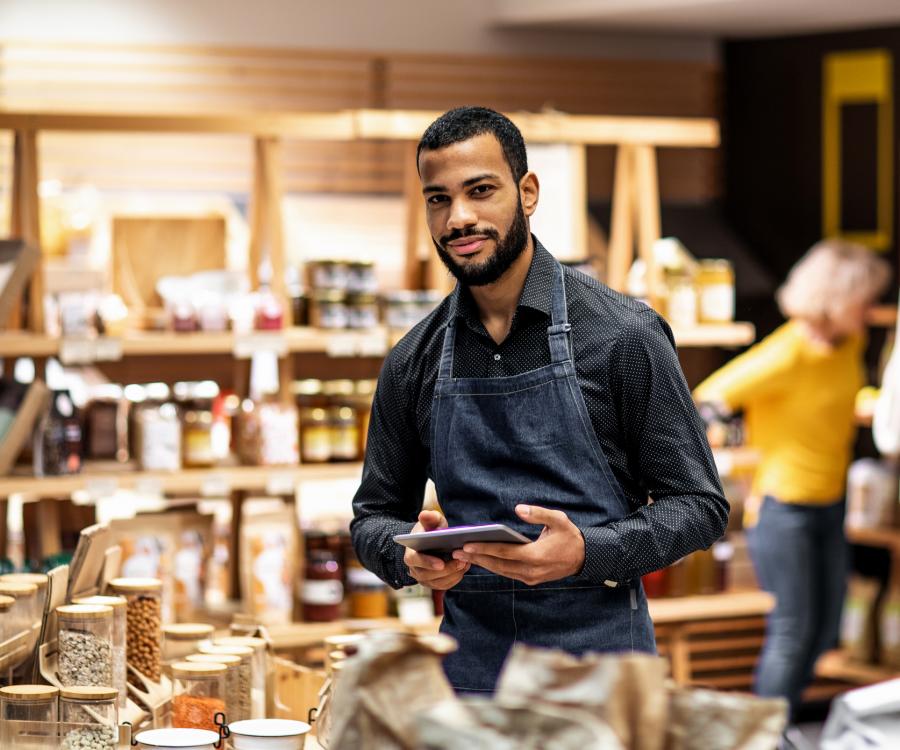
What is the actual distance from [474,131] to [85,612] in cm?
100

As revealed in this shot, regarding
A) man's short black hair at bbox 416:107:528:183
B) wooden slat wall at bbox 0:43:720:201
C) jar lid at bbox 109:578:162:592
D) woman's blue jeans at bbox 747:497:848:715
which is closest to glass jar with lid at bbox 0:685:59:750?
jar lid at bbox 109:578:162:592

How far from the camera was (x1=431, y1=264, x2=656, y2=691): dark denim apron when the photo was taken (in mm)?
2297

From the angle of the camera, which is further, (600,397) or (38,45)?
(38,45)

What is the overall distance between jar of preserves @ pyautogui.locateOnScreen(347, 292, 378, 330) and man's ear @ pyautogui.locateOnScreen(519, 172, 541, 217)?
2465mm

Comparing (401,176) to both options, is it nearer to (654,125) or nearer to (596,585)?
→ (654,125)

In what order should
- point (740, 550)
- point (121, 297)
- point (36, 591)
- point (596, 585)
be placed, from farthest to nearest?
point (740, 550)
point (121, 297)
point (36, 591)
point (596, 585)

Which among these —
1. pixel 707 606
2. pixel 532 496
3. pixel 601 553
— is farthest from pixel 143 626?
pixel 707 606

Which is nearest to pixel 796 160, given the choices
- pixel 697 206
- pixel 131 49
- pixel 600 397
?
pixel 697 206

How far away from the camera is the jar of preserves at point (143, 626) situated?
2.51 meters

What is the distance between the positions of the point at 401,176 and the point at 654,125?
165 centimetres

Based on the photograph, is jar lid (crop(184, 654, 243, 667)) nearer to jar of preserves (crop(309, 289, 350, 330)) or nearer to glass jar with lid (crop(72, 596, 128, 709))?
glass jar with lid (crop(72, 596, 128, 709))

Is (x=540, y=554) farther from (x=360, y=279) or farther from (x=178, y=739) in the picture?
(x=360, y=279)

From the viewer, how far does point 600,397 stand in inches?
91.5

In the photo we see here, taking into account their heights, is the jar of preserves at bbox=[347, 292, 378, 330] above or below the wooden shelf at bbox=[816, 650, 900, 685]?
above
